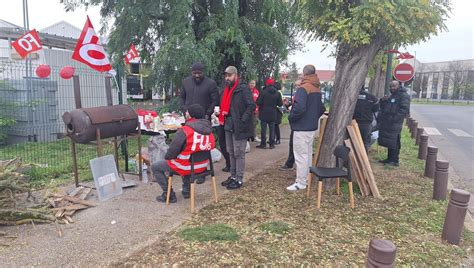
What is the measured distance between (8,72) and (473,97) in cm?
6981

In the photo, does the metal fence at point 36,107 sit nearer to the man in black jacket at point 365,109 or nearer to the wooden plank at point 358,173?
the wooden plank at point 358,173

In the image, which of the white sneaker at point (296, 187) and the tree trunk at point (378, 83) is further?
the tree trunk at point (378, 83)

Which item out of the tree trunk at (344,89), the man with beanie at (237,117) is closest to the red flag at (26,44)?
the man with beanie at (237,117)

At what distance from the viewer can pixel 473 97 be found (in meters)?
61.0

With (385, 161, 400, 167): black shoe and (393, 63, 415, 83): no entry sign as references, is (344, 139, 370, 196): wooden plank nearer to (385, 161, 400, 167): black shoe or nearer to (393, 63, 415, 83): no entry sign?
(385, 161, 400, 167): black shoe

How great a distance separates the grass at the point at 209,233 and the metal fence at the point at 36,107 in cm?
482

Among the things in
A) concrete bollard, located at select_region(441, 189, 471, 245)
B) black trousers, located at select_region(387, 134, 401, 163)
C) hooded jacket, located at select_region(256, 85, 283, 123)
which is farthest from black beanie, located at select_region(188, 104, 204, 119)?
black trousers, located at select_region(387, 134, 401, 163)

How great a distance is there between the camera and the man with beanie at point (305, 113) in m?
5.35

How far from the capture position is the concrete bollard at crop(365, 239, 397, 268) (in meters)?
2.43

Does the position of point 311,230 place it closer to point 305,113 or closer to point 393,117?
point 305,113

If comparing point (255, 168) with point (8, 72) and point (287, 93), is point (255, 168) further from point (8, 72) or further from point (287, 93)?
point (287, 93)

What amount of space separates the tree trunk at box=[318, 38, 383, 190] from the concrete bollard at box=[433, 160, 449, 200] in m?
1.48

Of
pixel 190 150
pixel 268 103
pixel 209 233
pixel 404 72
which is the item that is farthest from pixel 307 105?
pixel 404 72

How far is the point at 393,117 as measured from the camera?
7500 mm
